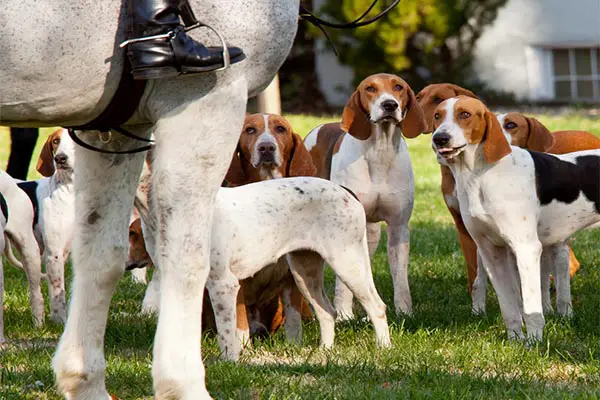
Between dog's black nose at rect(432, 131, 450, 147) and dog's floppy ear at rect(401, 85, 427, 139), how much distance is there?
3.44 ft

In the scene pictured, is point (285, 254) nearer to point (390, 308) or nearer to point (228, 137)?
point (390, 308)

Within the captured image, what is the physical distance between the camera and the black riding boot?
3646 mm

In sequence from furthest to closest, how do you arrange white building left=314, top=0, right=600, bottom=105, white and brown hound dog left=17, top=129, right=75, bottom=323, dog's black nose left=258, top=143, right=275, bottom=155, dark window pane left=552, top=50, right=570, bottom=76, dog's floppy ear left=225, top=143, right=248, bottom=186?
dark window pane left=552, top=50, right=570, bottom=76 → white building left=314, top=0, right=600, bottom=105 → dog's floppy ear left=225, top=143, right=248, bottom=186 → white and brown hound dog left=17, top=129, right=75, bottom=323 → dog's black nose left=258, top=143, right=275, bottom=155

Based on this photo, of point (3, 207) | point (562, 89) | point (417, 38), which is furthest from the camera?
point (562, 89)

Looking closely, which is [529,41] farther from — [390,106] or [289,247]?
[289,247]

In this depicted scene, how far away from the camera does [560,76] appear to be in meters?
24.1

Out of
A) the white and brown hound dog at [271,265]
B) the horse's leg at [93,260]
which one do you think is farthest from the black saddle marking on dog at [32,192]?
the horse's leg at [93,260]

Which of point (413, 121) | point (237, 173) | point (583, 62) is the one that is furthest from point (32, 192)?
point (583, 62)

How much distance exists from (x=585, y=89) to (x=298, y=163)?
17920 millimetres

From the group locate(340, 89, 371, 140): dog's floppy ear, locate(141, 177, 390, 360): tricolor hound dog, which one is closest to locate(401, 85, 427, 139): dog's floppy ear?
locate(340, 89, 371, 140): dog's floppy ear

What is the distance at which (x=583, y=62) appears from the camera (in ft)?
79.0

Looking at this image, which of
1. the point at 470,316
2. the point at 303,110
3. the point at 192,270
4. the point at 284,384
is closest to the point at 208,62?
the point at 192,270

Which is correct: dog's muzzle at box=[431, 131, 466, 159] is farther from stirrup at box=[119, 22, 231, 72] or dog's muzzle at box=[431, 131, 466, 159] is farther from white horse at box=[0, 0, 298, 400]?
stirrup at box=[119, 22, 231, 72]

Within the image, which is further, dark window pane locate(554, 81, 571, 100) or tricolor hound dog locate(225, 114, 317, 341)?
dark window pane locate(554, 81, 571, 100)
